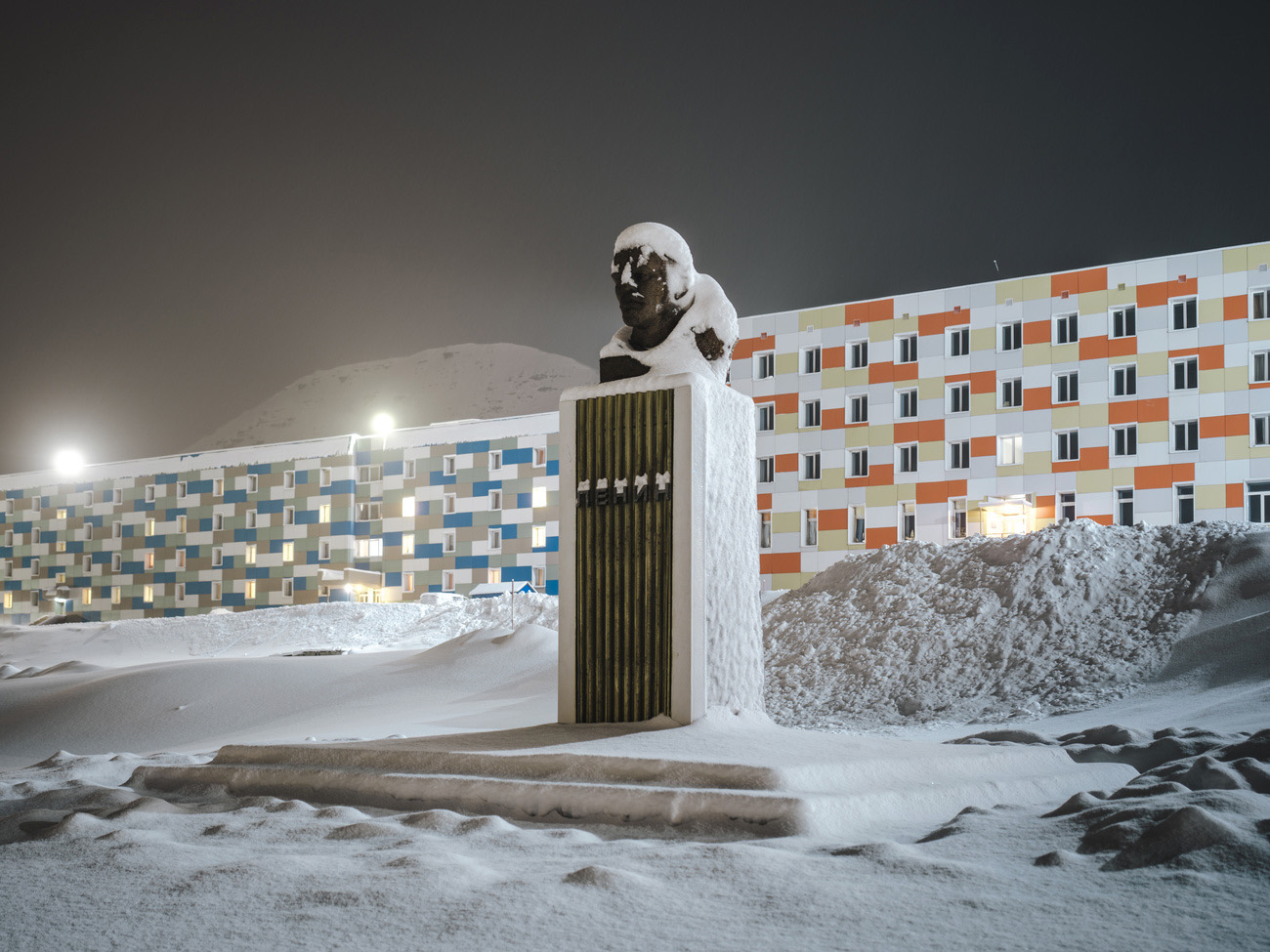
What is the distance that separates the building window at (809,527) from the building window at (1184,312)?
11230 millimetres

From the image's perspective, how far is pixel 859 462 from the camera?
32531mm

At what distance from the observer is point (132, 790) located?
6230 millimetres

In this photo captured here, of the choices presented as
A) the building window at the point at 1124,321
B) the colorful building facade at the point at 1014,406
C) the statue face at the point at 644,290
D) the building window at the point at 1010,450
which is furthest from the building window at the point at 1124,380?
the statue face at the point at 644,290

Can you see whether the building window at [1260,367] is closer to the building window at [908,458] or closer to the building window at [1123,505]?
the building window at [1123,505]

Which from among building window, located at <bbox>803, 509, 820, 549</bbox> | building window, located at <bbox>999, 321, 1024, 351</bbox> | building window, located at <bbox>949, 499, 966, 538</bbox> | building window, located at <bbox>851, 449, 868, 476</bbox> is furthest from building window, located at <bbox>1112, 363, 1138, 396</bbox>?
building window, located at <bbox>803, 509, 820, 549</bbox>

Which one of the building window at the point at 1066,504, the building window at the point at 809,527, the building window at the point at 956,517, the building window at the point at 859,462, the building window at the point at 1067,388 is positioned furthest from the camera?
the building window at the point at 809,527

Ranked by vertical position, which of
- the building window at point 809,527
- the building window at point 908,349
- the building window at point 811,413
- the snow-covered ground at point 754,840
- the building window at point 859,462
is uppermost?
the building window at point 908,349

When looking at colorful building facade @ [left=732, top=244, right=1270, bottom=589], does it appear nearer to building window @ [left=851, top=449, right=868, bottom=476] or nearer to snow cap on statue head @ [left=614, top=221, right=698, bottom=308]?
building window @ [left=851, top=449, right=868, bottom=476]

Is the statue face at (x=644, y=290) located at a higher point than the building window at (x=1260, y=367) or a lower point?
lower

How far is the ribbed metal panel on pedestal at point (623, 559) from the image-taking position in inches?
270

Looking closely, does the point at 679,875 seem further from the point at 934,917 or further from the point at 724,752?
the point at 724,752

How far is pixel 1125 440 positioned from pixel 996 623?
17500mm

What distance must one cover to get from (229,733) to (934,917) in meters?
10.7

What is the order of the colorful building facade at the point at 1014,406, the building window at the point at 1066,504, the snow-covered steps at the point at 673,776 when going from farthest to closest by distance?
the building window at the point at 1066,504 < the colorful building facade at the point at 1014,406 < the snow-covered steps at the point at 673,776
